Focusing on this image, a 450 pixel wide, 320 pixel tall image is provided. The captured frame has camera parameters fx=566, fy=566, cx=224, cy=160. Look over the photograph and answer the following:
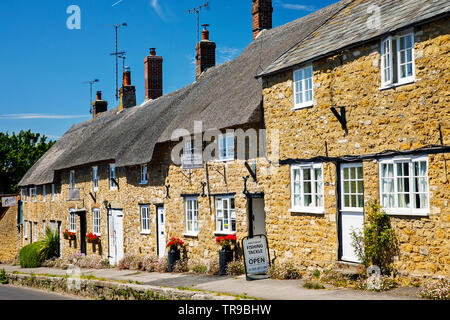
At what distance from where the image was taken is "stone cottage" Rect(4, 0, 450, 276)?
1059cm

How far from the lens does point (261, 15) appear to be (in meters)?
22.5

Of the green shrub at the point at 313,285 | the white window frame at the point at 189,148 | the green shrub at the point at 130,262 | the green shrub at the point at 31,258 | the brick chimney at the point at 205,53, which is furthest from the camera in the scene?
the green shrub at the point at 31,258

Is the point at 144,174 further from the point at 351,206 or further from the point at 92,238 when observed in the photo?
the point at 351,206

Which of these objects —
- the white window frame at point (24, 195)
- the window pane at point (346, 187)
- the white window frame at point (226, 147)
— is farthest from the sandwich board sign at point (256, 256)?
the white window frame at point (24, 195)

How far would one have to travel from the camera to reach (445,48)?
33.3 feet

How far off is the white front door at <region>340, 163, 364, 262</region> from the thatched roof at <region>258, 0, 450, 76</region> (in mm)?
2707

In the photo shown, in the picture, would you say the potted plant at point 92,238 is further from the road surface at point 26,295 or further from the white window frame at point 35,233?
the white window frame at point 35,233

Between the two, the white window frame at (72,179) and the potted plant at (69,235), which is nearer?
the potted plant at (69,235)

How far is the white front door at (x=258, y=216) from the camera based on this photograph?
15711 mm

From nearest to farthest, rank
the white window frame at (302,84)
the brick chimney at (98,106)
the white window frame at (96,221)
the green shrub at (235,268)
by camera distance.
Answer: the white window frame at (302,84) → the green shrub at (235,268) → the white window frame at (96,221) → the brick chimney at (98,106)

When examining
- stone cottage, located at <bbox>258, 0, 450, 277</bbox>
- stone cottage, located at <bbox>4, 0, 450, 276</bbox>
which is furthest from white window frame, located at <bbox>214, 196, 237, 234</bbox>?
stone cottage, located at <bbox>258, 0, 450, 277</bbox>

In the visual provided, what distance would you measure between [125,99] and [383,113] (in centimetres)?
2248

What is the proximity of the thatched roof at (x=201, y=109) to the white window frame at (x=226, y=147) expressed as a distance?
39 cm

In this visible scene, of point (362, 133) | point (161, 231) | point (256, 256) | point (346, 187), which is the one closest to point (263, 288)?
point (256, 256)
